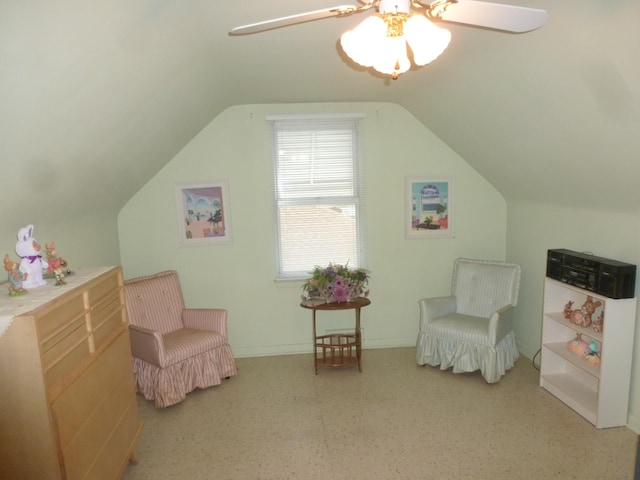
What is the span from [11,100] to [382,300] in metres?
3.58

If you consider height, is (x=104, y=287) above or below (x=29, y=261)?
below

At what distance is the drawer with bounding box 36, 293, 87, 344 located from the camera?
5.47 feet

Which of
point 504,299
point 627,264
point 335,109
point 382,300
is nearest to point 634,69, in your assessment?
point 627,264

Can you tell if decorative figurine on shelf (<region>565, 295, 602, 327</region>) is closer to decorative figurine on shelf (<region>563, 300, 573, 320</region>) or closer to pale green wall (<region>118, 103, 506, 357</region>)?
decorative figurine on shelf (<region>563, 300, 573, 320</region>)

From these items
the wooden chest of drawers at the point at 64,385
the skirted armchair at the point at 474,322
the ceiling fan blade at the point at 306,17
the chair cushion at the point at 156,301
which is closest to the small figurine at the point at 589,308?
the skirted armchair at the point at 474,322

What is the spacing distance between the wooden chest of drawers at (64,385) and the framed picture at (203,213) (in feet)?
5.52

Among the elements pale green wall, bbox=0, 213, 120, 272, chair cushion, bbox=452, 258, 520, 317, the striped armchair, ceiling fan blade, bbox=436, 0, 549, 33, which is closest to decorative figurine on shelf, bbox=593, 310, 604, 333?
chair cushion, bbox=452, 258, 520, 317

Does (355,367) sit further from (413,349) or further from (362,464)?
(362,464)

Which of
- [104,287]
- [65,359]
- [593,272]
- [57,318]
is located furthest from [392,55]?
[593,272]

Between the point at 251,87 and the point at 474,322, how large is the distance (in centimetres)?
279

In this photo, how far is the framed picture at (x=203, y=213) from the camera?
4090 mm

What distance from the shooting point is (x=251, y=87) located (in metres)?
3.41

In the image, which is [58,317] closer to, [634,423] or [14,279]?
[14,279]

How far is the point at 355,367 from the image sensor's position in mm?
3979
